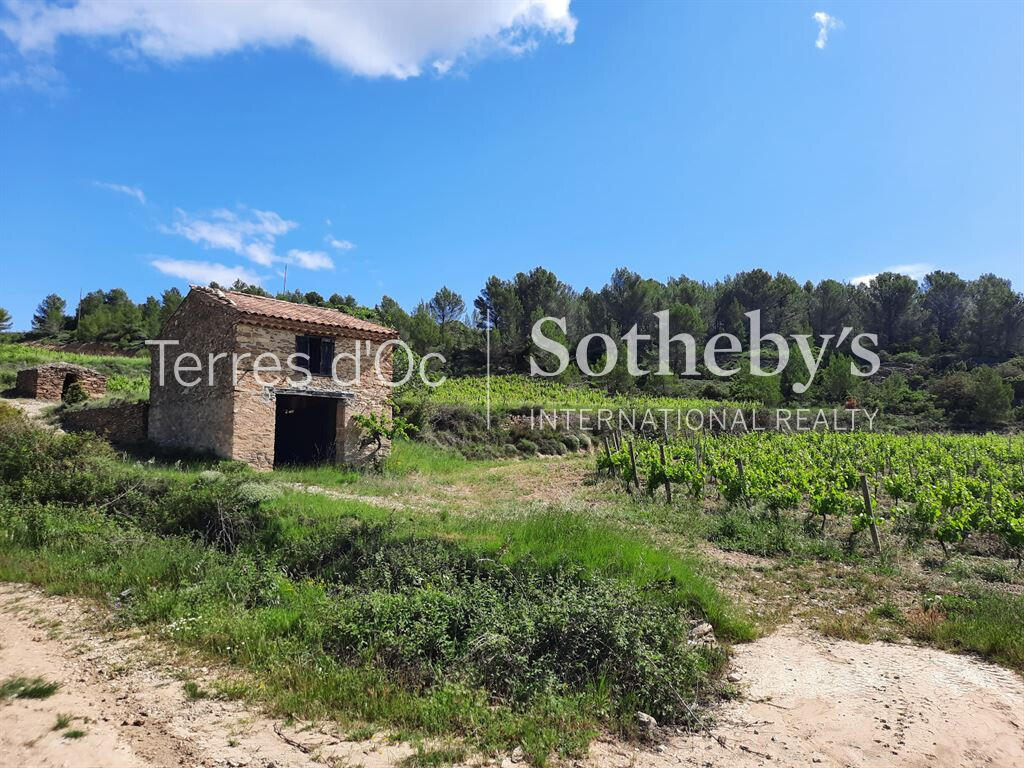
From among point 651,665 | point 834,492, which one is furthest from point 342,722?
point 834,492

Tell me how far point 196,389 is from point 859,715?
15765 millimetres

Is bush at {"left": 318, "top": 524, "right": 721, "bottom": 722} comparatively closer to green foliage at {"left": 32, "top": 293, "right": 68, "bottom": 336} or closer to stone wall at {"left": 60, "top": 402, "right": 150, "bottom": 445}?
stone wall at {"left": 60, "top": 402, "right": 150, "bottom": 445}

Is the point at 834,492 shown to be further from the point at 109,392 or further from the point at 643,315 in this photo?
the point at 643,315

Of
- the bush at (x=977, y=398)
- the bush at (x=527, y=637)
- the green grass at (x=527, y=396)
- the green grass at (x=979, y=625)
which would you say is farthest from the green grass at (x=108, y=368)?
the bush at (x=977, y=398)

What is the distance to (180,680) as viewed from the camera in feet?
18.2

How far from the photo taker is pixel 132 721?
4.75 metres

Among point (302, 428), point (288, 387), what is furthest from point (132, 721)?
point (302, 428)

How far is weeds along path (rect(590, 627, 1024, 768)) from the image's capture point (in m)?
4.44

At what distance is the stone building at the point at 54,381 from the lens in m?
20.5

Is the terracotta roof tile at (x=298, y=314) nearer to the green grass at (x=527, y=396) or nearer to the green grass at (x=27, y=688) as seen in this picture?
the green grass at (x=527, y=396)

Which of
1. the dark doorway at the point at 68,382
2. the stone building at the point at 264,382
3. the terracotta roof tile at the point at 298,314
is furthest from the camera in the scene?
the dark doorway at the point at 68,382

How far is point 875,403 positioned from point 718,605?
39.3 m

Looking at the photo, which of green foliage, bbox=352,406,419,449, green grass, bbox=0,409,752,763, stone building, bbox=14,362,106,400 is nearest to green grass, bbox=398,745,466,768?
green grass, bbox=0,409,752,763

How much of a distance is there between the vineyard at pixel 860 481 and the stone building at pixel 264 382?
289 inches
